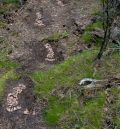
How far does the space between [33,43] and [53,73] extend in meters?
2.93

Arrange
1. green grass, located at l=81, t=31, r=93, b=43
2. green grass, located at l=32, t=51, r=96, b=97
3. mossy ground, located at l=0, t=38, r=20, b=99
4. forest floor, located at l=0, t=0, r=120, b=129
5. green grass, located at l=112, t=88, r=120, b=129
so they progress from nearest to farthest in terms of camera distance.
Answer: green grass, located at l=112, t=88, r=120, b=129
forest floor, located at l=0, t=0, r=120, b=129
green grass, located at l=32, t=51, r=96, b=97
mossy ground, located at l=0, t=38, r=20, b=99
green grass, located at l=81, t=31, r=93, b=43

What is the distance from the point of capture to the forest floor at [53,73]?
1116 cm

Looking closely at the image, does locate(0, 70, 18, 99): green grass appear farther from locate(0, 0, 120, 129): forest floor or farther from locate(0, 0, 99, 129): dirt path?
locate(0, 0, 99, 129): dirt path

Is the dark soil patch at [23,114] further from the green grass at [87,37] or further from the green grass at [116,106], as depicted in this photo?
the green grass at [87,37]

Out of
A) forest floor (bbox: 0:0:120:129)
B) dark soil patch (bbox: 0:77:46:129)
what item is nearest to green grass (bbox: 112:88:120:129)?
forest floor (bbox: 0:0:120:129)

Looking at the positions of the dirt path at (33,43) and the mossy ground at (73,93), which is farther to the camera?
the dirt path at (33,43)

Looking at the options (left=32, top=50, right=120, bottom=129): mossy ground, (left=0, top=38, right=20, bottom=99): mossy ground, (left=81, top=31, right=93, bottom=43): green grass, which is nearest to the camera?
(left=32, top=50, right=120, bottom=129): mossy ground

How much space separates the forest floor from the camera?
11.2 metres

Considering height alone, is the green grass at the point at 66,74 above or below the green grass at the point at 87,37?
below

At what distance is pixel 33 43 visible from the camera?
1571 cm

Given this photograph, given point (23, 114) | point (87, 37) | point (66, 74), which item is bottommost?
point (23, 114)

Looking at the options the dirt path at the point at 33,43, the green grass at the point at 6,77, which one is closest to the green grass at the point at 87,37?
the dirt path at the point at 33,43

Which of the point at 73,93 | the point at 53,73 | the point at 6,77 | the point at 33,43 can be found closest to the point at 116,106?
the point at 73,93

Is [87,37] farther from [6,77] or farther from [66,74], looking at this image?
[6,77]
